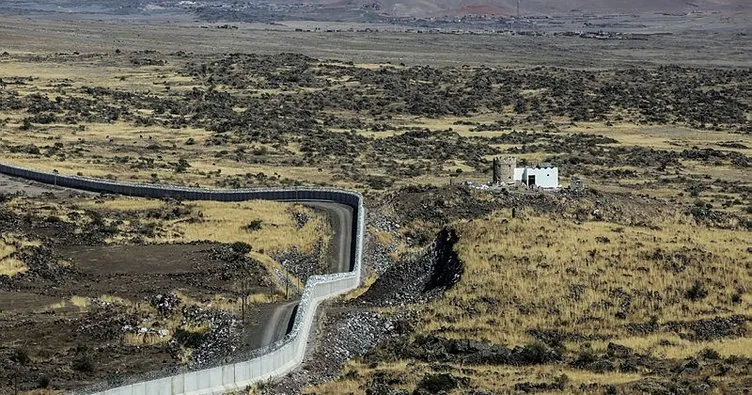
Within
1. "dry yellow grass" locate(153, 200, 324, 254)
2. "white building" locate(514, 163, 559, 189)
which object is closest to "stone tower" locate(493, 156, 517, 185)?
"white building" locate(514, 163, 559, 189)

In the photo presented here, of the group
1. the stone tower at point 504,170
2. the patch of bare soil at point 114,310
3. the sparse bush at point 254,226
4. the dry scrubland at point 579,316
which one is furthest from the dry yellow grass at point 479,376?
the stone tower at point 504,170

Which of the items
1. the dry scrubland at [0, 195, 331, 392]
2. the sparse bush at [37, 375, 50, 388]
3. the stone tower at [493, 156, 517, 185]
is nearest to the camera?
the sparse bush at [37, 375, 50, 388]

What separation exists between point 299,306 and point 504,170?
86.3ft

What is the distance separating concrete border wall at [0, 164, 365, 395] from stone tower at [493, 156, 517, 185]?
7011mm

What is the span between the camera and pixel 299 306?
3875 cm

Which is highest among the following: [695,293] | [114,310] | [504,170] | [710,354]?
[710,354]

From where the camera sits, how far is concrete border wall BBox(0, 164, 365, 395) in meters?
29.8

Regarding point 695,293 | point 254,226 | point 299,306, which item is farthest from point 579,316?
point 254,226

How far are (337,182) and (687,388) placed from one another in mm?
48813

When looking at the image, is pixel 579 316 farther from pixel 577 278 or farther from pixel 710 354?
pixel 710 354

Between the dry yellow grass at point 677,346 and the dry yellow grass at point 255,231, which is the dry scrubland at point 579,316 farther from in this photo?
the dry yellow grass at point 255,231

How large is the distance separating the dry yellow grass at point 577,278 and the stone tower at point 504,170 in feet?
29.1

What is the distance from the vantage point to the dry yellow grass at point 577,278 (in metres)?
41.4

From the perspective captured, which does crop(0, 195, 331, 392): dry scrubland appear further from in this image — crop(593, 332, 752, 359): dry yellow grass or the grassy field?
crop(593, 332, 752, 359): dry yellow grass
